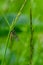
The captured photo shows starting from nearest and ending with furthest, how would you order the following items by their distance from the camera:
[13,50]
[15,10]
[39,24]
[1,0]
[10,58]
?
[10,58]
[13,50]
[39,24]
[15,10]
[1,0]

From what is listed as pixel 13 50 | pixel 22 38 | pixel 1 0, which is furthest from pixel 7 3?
pixel 13 50

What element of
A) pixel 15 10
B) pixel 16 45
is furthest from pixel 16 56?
pixel 15 10

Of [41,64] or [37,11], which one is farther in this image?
[37,11]

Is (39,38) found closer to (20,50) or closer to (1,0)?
(20,50)

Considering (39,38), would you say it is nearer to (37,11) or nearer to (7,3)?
(37,11)

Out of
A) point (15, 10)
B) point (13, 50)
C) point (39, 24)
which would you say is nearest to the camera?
point (13, 50)

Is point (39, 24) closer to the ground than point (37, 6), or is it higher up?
higher up

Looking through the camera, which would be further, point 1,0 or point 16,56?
point 1,0

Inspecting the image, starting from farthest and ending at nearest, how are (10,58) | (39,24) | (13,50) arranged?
(39,24) < (13,50) < (10,58)

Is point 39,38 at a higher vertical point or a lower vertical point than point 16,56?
lower
